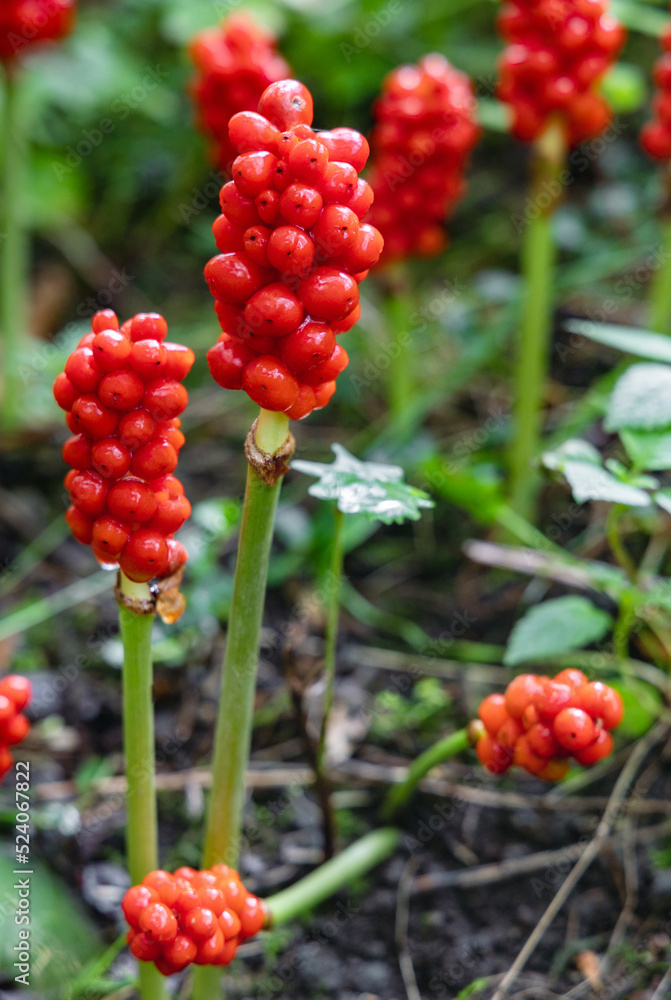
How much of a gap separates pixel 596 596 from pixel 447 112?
5.17ft

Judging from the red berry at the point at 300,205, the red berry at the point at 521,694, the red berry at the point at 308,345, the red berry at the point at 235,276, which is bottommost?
the red berry at the point at 521,694

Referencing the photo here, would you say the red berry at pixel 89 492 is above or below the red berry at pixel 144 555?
above

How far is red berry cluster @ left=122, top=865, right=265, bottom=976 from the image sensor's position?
1.32 m

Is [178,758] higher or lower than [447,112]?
lower

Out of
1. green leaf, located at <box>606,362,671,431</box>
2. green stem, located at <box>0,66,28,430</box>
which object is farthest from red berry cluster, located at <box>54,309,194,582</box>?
green stem, located at <box>0,66,28,430</box>

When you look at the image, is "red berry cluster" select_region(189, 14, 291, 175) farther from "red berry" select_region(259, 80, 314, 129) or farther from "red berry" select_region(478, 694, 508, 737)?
"red berry" select_region(478, 694, 508, 737)

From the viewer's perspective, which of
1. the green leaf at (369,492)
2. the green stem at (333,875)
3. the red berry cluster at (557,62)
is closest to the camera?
the green leaf at (369,492)

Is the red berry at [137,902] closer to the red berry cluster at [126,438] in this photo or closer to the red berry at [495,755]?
the red berry cluster at [126,438]

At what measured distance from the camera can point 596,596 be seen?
8.32ft

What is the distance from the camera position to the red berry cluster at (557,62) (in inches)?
93.4

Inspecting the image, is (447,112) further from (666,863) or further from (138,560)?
(666,863)

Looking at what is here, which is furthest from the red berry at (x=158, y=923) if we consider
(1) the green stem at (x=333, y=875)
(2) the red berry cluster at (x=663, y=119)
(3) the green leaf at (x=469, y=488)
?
(2) the red berry cluster at (x=663, y=119)

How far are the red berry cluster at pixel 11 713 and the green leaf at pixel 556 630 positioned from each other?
95 cm

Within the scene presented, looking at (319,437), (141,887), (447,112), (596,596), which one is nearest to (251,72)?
(447,112)
